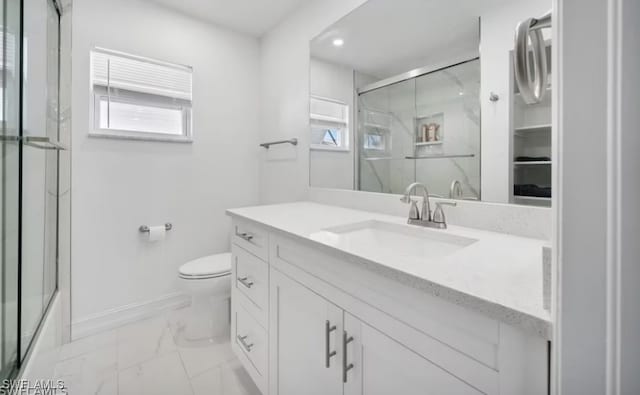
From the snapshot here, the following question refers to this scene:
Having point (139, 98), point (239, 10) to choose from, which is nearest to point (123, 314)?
point (139, 98)

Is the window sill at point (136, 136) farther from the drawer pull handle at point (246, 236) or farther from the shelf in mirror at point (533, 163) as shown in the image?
the shelf in mirror at point (533, 163)

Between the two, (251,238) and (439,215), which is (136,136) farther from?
(439,215)

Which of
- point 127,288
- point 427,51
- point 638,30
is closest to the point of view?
point 638,30

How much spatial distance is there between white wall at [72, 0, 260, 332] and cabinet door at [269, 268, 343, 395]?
4.47ft

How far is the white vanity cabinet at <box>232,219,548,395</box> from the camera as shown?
502 mm

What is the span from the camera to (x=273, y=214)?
4.66 feet

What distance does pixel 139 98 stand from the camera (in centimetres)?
199

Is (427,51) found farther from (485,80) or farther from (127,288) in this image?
(127,288)

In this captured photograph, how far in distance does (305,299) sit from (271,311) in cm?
27

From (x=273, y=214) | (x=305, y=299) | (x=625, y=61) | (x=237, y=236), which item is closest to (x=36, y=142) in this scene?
(x=237, y=236)

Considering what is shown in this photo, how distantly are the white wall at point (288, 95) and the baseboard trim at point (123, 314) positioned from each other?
106 centimetres

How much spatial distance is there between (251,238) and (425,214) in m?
0.79

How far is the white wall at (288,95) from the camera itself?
195 centimetres

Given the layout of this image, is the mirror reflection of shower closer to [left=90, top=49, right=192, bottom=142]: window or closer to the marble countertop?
the marble countertop
